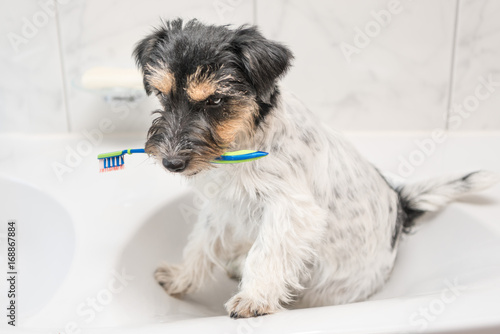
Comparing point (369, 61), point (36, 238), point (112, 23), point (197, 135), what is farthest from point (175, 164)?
point (369, 61)

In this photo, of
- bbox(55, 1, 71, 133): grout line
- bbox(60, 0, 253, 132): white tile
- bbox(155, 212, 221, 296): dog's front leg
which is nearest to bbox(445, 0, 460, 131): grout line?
bbox(60, 0, 253, 132): white tile

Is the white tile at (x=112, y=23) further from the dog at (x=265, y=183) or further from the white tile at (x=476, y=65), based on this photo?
the white tile at (x=476, y=65)

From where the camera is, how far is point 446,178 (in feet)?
4.96

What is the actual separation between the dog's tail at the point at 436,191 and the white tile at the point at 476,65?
451 millimetres

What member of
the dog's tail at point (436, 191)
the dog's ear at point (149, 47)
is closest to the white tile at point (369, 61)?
the dog's tail at point (436, 191)

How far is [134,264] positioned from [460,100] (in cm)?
131

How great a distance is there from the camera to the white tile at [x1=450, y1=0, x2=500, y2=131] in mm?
A: 1769

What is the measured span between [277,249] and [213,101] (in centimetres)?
38

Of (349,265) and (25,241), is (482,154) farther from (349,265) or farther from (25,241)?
(25,241)

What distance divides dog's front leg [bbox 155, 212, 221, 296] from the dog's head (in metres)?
0.39

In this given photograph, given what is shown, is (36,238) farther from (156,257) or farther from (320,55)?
(320,55)

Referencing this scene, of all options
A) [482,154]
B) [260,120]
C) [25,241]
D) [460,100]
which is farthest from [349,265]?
[25,241]

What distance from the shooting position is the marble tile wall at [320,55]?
68.1 inches

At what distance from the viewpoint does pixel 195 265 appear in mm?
1445
